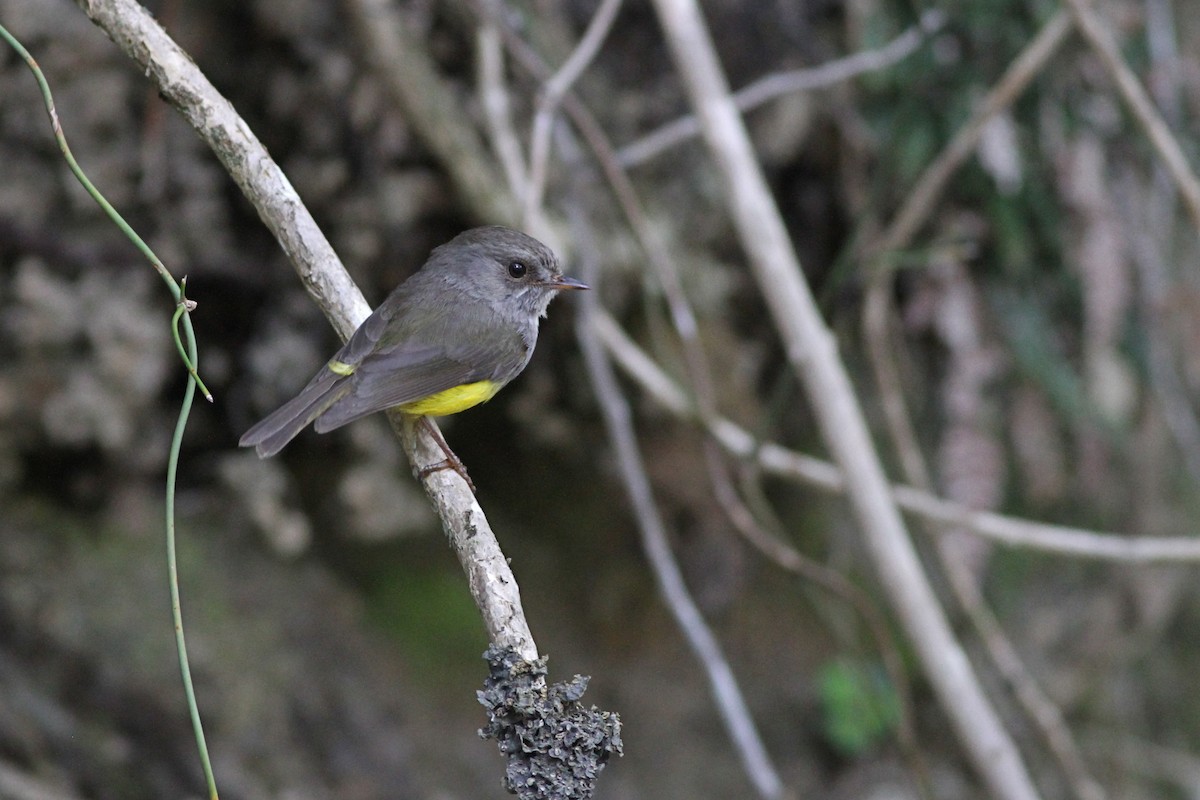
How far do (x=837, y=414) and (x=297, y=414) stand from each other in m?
1.75

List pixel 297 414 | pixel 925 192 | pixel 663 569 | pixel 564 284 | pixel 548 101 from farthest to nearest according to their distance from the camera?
pixel 925 192, pixel 663 569, pixel 548 101, pixel 564 284, pixel 297 414

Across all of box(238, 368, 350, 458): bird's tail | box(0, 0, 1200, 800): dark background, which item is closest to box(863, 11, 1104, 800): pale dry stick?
box(0, 0, 1200, 800): dark background

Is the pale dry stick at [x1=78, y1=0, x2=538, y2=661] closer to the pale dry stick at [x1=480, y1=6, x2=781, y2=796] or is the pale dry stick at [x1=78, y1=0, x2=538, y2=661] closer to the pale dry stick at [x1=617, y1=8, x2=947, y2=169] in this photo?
the pale dry stick at [x1=480, y1=6, x2=781, y2=796]

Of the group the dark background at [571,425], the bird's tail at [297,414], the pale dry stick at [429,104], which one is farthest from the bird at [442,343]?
the pale dry stick at [429,104]

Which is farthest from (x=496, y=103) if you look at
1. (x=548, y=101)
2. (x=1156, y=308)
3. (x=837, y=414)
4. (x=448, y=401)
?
(x=1156, y=308)

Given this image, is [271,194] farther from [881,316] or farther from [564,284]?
[881,316]

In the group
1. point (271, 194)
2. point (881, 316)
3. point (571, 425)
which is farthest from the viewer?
point (571, 425)

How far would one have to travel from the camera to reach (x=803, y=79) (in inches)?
179

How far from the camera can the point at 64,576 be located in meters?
4.38

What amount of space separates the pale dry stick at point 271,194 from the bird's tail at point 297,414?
14.7 inches

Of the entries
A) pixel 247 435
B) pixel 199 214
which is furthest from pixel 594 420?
pixel 247 435

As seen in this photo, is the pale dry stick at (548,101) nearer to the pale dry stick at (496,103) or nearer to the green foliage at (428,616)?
the pale dry stick at (496,103)

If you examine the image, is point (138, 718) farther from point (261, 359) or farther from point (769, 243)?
point (769, 243)

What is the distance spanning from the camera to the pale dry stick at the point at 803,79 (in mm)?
4402
